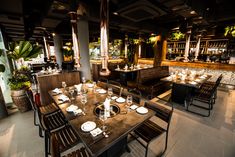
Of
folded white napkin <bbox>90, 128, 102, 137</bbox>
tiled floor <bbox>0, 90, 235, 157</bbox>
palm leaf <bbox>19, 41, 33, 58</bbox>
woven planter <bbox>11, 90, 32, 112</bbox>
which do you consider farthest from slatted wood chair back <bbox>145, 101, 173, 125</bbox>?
palm leaf <bbox>19, 41, 33, 58</bbox>

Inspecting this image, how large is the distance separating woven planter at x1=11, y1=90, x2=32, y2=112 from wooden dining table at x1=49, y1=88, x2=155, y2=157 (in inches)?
77.1

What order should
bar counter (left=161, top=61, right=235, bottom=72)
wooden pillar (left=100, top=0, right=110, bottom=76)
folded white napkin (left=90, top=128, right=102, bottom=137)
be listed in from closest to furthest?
1. folded white napkin (left=90, top=128, right=102, bottom=137)
2. wooden pillar (left=100, top=0, right=110, bottom=76)
3. bar counter (left=161, top=61, right=235, bottom=72)

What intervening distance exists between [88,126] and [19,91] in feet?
10.3

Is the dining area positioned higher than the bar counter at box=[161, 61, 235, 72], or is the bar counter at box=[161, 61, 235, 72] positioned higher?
the bar counter at box=[161, 61, 235, 72]

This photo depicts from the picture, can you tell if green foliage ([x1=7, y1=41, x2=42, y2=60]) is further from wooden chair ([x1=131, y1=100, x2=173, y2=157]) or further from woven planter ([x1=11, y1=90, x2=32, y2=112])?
wooden chair ([x1=131, y1=100, x2=173, y2=157])

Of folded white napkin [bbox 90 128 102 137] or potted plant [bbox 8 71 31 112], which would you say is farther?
potted plant [bbox 8 71 31 112]

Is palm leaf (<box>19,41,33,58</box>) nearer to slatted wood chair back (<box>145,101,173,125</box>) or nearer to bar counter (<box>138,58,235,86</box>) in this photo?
slatted wood chair back (<box>145,101,173,125</box>)

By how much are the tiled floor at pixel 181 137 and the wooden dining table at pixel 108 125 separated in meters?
0.78

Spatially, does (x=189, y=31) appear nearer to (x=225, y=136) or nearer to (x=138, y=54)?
(x=225, y=136)

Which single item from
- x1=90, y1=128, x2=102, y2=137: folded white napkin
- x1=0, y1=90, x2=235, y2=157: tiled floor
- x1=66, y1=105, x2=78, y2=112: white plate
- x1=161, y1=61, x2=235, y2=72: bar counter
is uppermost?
x1=161, y1=61, x2=235, y2=72: bar counter

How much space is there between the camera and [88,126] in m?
1.49

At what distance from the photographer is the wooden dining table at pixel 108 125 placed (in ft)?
4.04

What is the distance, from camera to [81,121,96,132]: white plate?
1438 mm

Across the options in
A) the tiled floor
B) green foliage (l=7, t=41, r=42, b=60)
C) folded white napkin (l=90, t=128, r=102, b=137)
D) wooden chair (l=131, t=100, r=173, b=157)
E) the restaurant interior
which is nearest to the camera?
folded white napkin (l=90, t=128, r=102, b=137)
